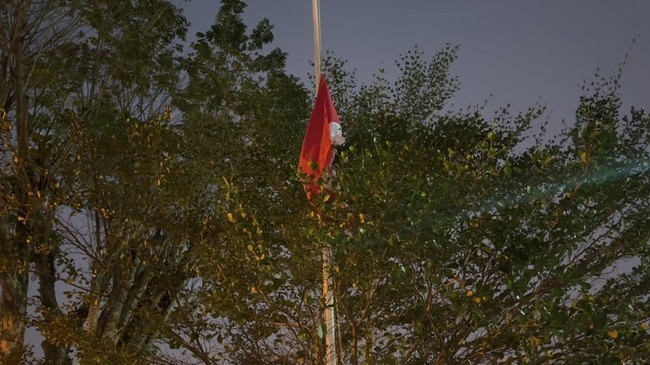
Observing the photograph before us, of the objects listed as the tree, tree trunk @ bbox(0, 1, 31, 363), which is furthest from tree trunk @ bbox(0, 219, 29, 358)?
the tree

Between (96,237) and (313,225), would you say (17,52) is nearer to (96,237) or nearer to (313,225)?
(96,237)

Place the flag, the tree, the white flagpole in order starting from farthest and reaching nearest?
the white flagpole, the flag, the tree

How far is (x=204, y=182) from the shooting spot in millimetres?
10914

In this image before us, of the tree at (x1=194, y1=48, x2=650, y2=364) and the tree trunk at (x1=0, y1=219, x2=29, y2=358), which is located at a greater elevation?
the tree trunk at (x1=0, y1=219, x2=29, y2=358)

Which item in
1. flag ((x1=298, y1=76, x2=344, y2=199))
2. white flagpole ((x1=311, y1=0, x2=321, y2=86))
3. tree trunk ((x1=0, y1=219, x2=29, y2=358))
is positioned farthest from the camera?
tree trunk ((x1=0, y1=219, x2=29, y2=358))

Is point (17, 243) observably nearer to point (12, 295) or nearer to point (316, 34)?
point (12, 295)

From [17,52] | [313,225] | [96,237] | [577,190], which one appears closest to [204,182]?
[96,237]

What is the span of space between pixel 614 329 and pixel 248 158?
20.1 ft

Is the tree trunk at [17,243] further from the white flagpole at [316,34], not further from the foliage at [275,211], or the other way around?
the white flagpole at [316,34]

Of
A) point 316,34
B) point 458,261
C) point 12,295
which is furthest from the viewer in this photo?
point 12,295

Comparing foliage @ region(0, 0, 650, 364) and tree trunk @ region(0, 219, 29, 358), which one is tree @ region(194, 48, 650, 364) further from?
tree trunk @ region(0, 219, 29, 358)

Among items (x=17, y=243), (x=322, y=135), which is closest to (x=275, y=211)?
(x=322, y=135)

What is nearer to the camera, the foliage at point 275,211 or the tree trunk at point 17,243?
the foliage at point 275,211

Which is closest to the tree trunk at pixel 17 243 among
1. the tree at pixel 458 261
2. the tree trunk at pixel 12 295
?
the tree trunk at pixel 12 295
